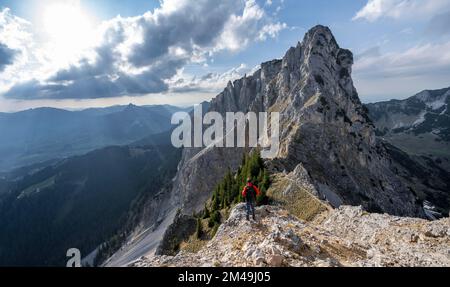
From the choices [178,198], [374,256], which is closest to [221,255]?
[374,256]

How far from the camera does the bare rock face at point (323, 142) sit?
96.8m

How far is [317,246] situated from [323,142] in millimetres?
90174

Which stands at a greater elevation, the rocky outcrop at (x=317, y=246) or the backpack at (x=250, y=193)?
the backpack at (x=250, y=193)

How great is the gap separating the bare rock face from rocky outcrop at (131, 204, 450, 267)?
961 inches

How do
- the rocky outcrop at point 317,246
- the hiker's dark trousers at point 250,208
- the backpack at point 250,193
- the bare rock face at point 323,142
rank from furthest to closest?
the bare rock face at point 323,142 → the hiker's dark trousers at point 250,208 → the backpack at point 250,193 → the rocky outcrop at point 317,246

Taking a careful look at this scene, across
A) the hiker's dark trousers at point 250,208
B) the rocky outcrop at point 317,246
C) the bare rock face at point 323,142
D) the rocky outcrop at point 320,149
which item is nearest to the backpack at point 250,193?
the hiker's dark trousers at point 250,208

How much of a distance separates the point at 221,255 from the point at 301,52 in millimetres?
172310

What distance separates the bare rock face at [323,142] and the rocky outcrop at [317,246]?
24407mm

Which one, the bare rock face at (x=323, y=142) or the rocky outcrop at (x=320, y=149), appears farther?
the bare rock face at (x=323, y=142)

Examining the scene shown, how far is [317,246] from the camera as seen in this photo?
860 inches

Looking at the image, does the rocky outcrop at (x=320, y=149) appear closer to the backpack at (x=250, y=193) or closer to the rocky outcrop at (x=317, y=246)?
the rocky outcrop at (x=317, y=246)

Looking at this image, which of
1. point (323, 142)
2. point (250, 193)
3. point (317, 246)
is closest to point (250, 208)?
point (250, 193)

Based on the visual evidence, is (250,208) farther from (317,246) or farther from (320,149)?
(320,149)

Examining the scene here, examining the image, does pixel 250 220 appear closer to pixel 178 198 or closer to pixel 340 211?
pixel 340 211
